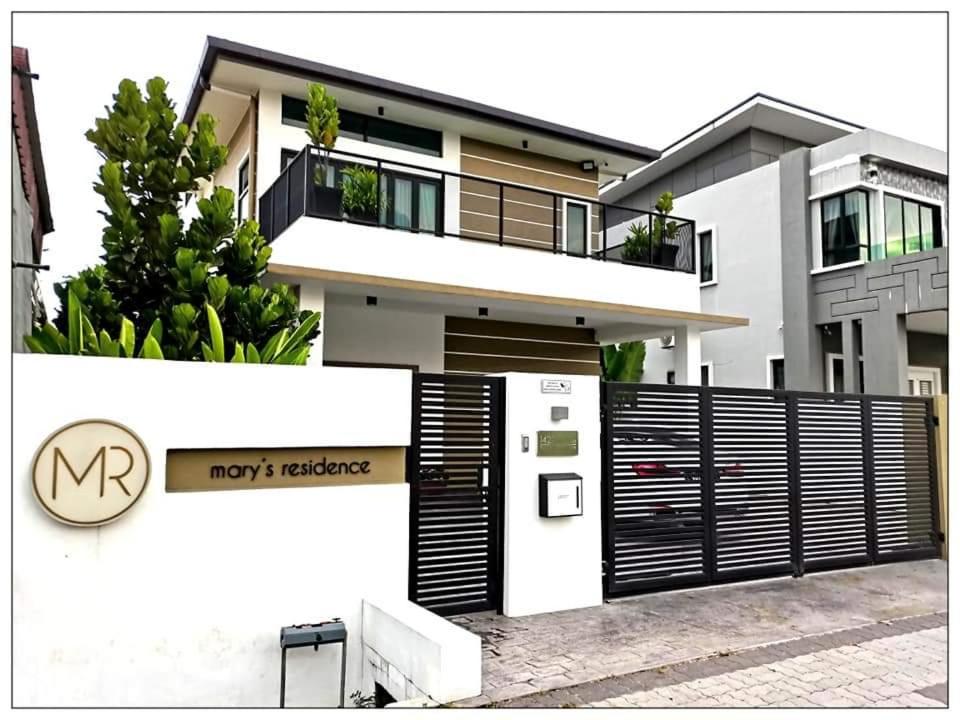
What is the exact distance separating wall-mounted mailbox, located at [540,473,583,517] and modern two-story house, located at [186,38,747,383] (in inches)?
159

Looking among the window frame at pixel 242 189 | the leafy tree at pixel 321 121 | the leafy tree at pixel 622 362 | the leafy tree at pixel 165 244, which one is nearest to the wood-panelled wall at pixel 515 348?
the leafy tree at pixel 622 362

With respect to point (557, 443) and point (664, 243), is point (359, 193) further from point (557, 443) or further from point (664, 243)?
point (664, 243)

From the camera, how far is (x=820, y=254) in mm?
15922

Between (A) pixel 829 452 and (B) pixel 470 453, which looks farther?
(A) pixel 829 452

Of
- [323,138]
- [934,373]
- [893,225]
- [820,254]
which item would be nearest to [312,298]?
[323,138]

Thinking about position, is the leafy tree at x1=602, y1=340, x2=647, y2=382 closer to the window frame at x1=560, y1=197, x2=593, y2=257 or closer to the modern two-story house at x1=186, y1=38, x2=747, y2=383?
the modern two-story house at x1=186, y1=38, x2=747, y2=383

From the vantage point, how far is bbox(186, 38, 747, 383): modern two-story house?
32.0 feet

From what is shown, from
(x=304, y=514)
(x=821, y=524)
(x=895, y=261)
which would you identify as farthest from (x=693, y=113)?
(x=304, y=514)

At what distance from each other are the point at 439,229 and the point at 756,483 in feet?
20.8

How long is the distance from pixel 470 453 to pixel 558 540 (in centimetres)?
115

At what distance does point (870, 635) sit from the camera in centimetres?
583

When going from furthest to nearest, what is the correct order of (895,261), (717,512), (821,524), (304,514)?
(895,261) → (821,524) → (717,512) → (304,514)

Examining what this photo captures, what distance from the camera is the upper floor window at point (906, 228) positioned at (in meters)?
15.2

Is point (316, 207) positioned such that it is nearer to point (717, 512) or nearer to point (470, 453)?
point (470, 453)
